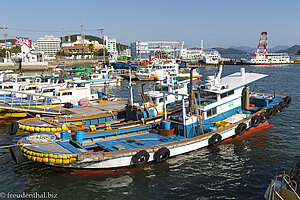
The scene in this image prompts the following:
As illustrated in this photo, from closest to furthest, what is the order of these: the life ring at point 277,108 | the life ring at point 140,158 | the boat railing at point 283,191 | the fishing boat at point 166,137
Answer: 1. the boat railing at point 283,191
2. the fishing boat at point 166,137
3. the life ring at point 140,158
4. the life ring at point 277,108

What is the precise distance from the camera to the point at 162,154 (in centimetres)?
1630

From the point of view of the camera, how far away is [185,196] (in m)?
13.4

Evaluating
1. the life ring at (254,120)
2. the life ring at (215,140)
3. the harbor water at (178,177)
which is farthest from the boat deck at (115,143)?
the life ring at (254,120)

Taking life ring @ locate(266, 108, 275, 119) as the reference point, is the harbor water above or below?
below

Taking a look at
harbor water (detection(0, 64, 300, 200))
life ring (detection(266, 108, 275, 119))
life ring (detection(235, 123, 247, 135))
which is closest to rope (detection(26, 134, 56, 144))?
harbor water (detection(0, 64, 300, 200))

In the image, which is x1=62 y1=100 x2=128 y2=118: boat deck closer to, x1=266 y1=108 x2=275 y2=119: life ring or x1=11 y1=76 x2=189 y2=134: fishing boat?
x1=11 y1=76 x2=189 y2=134: fishing boat

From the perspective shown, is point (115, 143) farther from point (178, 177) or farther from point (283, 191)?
point (283, 191)

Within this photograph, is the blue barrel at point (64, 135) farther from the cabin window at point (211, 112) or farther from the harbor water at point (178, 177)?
the cabin window at point (211, 112)

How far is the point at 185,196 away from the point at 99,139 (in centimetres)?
760

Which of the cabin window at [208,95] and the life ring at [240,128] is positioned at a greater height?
the cabin window at [208,95]

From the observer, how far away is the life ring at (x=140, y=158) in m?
15.4

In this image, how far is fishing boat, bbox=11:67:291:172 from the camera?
575 inches

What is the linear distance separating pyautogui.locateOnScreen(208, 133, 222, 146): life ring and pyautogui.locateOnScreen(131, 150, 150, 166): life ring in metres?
5.40

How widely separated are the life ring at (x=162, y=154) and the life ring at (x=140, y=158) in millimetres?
721
